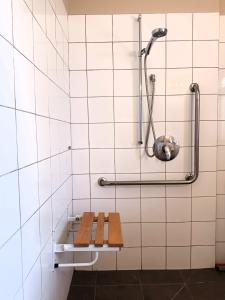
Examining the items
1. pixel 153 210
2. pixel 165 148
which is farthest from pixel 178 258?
pixel 165 148

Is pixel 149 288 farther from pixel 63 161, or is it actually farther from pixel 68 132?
pixel 68 132

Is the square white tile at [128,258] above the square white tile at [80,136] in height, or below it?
below

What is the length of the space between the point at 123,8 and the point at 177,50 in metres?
0.47

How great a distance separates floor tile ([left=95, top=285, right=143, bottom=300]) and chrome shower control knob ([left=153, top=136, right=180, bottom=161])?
0.88 m

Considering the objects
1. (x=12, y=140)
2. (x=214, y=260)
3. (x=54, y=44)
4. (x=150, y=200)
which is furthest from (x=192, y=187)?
(x=12, y=140)

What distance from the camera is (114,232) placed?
54.3 inches

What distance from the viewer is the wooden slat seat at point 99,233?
124 cm

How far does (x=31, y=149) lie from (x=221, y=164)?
4.90 ft

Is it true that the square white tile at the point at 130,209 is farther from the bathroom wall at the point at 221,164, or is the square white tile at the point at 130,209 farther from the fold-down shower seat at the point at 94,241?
the bathroom wall at the point at 221,164

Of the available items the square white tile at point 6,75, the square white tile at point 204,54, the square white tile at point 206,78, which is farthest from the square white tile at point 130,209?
the square white tile at point 6,75

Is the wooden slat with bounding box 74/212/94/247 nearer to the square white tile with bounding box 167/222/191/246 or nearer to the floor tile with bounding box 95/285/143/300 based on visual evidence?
the floor tile with bounding box 95/285/143/300

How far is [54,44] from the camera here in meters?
1.38

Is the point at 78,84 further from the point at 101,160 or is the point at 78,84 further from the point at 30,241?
the point at 30,241

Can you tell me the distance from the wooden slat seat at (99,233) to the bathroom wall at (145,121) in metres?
0.29
